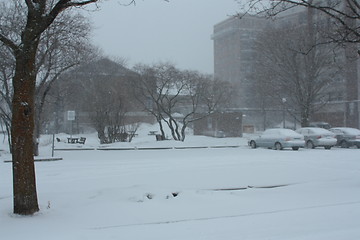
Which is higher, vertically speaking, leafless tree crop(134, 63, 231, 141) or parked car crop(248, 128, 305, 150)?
leafless tree crop(134, 63, 231, 141)

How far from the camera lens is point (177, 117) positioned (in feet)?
177

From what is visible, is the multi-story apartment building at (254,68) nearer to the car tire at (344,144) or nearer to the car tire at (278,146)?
the car tire at (344,144)

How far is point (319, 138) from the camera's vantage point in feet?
86.6

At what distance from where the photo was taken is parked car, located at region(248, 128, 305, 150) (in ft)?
81.7

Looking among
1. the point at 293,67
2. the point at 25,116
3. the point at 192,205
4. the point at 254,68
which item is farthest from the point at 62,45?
the point at 254,68

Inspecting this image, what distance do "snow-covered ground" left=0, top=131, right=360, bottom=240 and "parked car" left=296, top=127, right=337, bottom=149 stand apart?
1311 centimetres

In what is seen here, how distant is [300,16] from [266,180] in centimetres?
2714

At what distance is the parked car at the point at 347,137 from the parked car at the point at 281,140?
4.82 metres

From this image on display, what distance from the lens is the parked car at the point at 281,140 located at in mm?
24917

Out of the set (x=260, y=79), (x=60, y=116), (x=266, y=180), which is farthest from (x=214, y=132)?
(x=266, y=180)

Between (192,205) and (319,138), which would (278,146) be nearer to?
(319,138)

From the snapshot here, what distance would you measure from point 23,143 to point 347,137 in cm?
2541

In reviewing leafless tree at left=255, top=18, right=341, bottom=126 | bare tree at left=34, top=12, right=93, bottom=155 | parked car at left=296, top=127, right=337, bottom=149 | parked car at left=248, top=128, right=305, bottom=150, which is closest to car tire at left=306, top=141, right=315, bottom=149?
parked car at left=296, top=127, right=337, bottom=149

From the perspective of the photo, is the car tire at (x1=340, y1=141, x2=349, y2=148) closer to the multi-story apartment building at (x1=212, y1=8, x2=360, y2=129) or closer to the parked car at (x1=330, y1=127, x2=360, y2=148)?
the parked car at (x1=330, y1=127, x2=360, y2=148)
